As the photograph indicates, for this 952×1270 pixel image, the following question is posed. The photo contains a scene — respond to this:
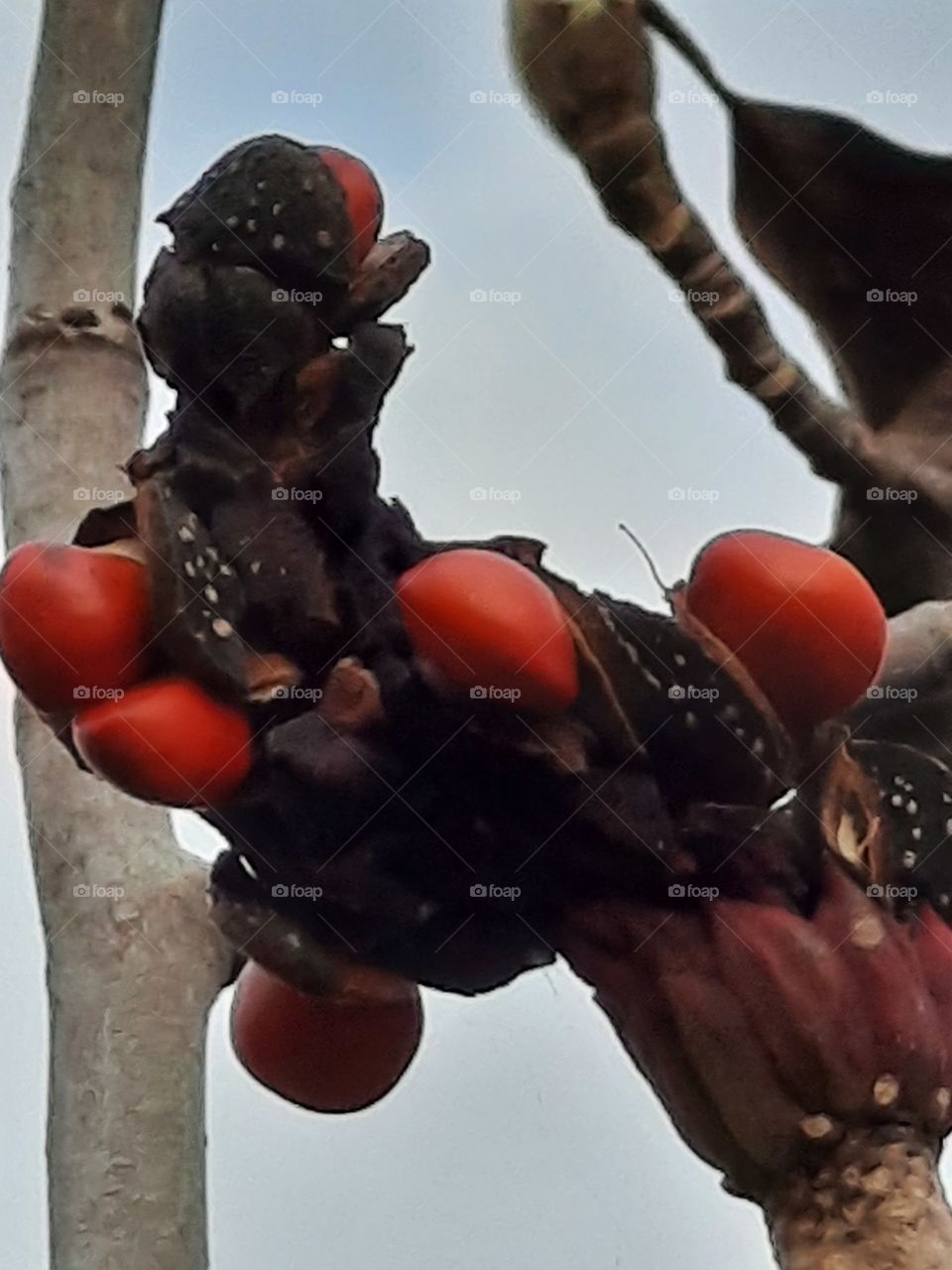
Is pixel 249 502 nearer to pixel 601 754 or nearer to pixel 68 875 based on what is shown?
pixel 601 754

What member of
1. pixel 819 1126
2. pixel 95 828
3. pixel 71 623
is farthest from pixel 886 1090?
pixel 95 828

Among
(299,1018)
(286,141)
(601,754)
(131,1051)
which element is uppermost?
(286,141)

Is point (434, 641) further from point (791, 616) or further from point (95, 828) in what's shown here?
point (95, 828)

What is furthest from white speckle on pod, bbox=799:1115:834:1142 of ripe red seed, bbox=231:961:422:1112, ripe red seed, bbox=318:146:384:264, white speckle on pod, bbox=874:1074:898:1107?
ripe red seed, bbox=318:146:384:264

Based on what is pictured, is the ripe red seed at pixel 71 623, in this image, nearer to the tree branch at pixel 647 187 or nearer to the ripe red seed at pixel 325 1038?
the ripe red seed at pixel 325 1038

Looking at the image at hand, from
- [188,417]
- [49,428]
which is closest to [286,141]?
[188,417]

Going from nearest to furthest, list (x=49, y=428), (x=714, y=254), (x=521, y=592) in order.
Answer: (x=521, y=592) → (x=714, y=254) → (x=49, y=428)

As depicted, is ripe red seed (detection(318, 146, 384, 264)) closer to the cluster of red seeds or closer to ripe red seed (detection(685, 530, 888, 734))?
the cluster of red seeds

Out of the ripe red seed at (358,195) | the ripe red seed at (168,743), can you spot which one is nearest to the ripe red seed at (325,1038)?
the ripe red seed at (168,743)
